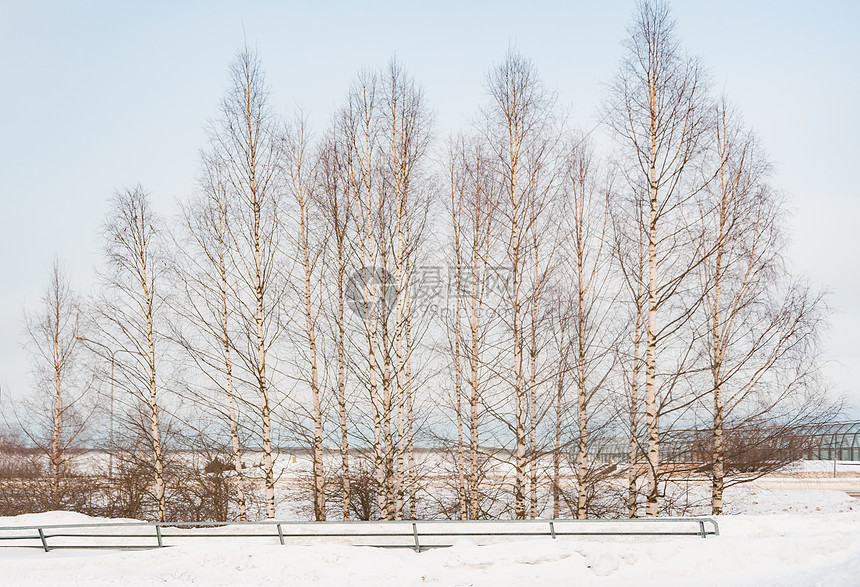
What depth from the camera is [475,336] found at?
51.2ft

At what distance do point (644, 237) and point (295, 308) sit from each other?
9445mm

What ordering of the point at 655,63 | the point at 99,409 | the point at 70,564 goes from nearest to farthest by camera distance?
the point at 70,564 < the point at 655,63 < the point at 99,409

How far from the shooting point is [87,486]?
2322 cm

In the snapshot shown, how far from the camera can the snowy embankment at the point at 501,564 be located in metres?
9.36

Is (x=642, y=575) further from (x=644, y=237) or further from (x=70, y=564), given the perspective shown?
(x=70, y=564)

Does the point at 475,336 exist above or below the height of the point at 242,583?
above

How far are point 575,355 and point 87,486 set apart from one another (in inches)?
737

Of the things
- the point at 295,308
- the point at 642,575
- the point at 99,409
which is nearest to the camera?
the point at 642,575

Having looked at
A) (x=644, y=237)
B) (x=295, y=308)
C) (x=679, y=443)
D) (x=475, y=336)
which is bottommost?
(x=679, y=443)

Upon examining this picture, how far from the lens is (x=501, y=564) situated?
10.0m

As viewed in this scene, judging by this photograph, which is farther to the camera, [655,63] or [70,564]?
[655,63]

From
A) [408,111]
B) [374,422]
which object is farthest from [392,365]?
[408,111]

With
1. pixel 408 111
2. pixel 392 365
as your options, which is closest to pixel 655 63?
pixel 408 111

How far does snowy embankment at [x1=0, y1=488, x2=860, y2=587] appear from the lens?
368 inches
